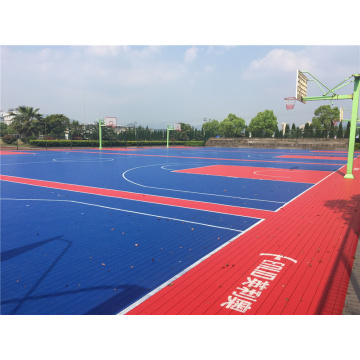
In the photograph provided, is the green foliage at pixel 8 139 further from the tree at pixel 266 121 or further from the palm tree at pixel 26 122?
the tree at pixel 266 121

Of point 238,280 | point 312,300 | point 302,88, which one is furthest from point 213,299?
point 302,88

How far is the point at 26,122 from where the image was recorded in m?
51.9

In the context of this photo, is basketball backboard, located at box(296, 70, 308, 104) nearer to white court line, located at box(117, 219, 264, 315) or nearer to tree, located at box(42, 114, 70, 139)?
white court line, located at box(117, 219, 264, 315)

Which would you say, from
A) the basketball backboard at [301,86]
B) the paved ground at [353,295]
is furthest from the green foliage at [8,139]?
the paved ground at [353,295]

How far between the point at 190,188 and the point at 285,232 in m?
6.53

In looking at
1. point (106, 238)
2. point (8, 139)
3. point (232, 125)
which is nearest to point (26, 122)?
point (8, 139)

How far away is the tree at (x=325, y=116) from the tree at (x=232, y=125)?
72.5 feet

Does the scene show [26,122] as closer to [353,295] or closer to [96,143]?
[96,143]

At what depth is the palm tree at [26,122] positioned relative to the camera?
52000mm

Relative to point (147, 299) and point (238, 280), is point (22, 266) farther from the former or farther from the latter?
point (238, 280)

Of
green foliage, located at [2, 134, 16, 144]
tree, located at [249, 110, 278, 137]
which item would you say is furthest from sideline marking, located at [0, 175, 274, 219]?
tree, located at [249, 110, 278, 137]

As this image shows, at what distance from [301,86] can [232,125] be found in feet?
231

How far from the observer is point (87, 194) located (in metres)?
12.1

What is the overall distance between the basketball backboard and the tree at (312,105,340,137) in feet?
182
